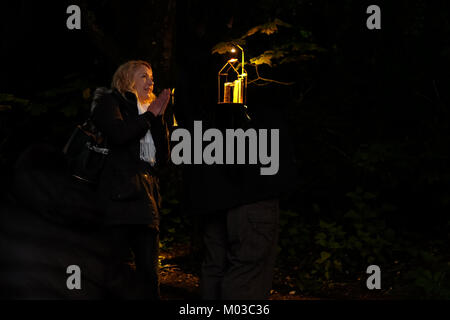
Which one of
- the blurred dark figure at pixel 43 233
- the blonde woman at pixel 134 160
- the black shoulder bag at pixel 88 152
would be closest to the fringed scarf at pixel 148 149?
the blonde woman at pixel 134 160

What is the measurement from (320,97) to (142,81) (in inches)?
308

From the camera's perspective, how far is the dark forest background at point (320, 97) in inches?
309

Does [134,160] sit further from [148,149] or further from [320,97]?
[320,97]

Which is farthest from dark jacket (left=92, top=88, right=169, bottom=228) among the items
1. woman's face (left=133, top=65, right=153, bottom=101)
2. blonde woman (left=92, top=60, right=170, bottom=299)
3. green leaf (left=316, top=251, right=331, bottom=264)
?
green leaf (left=316, top=251, right=331, bottom=264)

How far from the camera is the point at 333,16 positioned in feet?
40.5

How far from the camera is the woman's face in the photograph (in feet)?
16.1

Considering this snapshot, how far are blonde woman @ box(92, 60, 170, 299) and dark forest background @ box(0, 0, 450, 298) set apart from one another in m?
0.94

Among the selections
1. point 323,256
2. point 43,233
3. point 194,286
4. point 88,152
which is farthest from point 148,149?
point 323,256

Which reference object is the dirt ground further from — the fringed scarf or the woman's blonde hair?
the woman's blonde hair

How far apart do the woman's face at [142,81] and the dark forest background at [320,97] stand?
86 cm

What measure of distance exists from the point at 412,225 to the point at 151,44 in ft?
15.9

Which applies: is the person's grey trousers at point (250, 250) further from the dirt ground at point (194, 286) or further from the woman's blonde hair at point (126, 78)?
the dirt ground at point (194, 286)

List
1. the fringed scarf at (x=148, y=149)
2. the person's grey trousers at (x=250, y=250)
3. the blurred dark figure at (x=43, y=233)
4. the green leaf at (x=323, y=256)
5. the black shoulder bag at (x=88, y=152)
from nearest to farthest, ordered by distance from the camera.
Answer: the blurred dark figure at (x=43, y=233) < the person's grey trousers at (x=250, y=250) < the black shoulder bag at (x=88, y=152) < the fringed scarf at (x=148, y=149) < the green leaf at (x=323, y=256)
